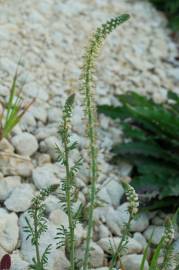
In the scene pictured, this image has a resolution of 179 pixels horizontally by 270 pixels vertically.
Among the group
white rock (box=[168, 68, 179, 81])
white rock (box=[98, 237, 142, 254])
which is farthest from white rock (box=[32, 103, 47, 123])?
white rock (box=[168, 68, 179, 81])

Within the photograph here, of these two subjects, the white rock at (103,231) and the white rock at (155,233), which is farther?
the white rock at (155,233)

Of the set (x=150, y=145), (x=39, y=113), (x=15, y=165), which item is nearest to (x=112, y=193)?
(x=150, y=145)

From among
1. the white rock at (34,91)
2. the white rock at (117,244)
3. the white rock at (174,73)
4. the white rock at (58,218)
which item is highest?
the white rock at (174,73)

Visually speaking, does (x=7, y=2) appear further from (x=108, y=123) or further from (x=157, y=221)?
(x=157, y=221)

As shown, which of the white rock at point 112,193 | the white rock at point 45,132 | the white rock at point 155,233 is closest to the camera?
the white rock at point 155,233

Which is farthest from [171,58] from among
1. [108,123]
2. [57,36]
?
[108,123]

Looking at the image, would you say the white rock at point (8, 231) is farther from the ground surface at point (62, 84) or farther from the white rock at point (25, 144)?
the white rock at point (25, 144)

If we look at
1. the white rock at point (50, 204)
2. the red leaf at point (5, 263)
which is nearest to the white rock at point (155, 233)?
the white rock at point (50, 204)
